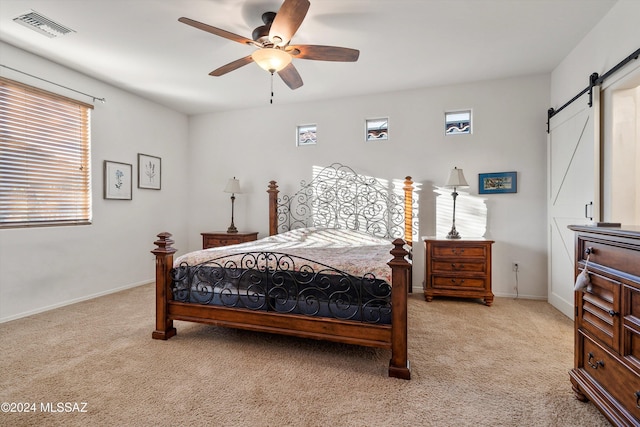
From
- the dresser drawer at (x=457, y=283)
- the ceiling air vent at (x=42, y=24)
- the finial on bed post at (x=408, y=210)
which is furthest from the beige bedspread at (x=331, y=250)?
the ceiling air vent at (x=42, y=24)

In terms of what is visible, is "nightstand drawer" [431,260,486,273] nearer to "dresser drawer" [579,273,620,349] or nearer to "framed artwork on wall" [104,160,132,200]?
"dresser drawer" [579,273,620,349]

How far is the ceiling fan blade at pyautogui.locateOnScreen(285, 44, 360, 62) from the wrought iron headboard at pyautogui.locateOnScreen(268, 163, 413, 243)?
2179mm

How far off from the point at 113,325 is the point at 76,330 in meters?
0.30

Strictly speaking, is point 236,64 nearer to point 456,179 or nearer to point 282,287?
point 282,287

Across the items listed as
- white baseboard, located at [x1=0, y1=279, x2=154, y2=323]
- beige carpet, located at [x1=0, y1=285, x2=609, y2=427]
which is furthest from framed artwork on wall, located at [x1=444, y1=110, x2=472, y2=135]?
white baseboard, located at [x1=0, y1=279, x2=154, y2=323]

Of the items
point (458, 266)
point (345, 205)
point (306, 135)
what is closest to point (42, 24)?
point (306, 135)

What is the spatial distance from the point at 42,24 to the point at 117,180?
201 cm

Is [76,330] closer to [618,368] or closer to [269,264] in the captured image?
[269,264]

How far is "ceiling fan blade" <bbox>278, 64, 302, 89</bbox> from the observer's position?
2805 millimetres

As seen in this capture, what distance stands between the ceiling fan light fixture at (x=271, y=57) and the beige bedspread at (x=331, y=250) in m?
1.63

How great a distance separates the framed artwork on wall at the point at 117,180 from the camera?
422cm

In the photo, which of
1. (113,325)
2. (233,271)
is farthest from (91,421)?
(113,325)

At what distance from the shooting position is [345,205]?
4699mm

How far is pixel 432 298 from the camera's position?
3.94 metres
